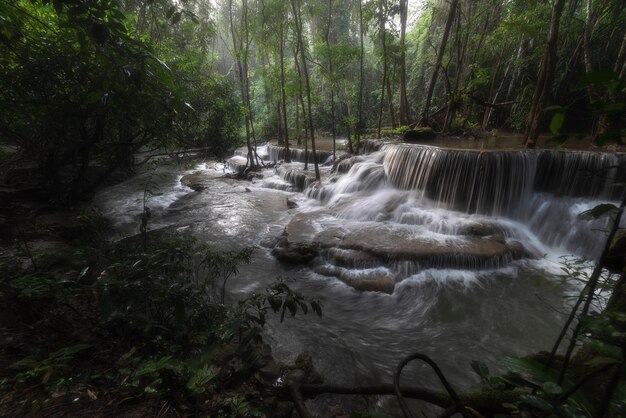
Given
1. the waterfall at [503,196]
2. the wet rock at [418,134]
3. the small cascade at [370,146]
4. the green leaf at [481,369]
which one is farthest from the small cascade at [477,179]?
the green leaf at [481,369]

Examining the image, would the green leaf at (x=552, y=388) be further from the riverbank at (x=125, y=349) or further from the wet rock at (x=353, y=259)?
the wet rock at (x=353, y=259)

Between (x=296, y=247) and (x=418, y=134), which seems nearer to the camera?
(x=296, y=247)

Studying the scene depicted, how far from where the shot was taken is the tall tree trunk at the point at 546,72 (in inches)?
270

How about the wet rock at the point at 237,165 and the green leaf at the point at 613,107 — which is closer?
the green leaf at the point at 613,107

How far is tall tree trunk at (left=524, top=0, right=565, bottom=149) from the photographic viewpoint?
6.85 metres

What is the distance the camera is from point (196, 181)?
13.4 meters

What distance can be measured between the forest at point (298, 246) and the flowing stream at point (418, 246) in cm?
5

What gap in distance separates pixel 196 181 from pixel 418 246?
10.6 m

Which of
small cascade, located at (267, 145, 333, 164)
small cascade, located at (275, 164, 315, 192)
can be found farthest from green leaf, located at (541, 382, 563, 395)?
small cascade, located at (267, 145, 333, 164)

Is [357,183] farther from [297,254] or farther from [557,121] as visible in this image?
[557,121]

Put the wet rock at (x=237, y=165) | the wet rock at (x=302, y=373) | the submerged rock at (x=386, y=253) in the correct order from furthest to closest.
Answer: the wet rock at (x=237, y=165)
the submerged rock at (x=386, y=253)
the wet rock at (x=302, y=373)

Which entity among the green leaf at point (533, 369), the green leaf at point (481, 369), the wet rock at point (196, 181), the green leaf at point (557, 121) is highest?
the green leaf at point (557, 121)

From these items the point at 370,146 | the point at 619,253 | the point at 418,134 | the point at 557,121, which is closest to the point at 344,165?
the point at 370,146

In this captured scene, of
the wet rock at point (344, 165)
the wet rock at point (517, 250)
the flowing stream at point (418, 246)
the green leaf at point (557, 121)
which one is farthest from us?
the wet rock at point (344, 165)
